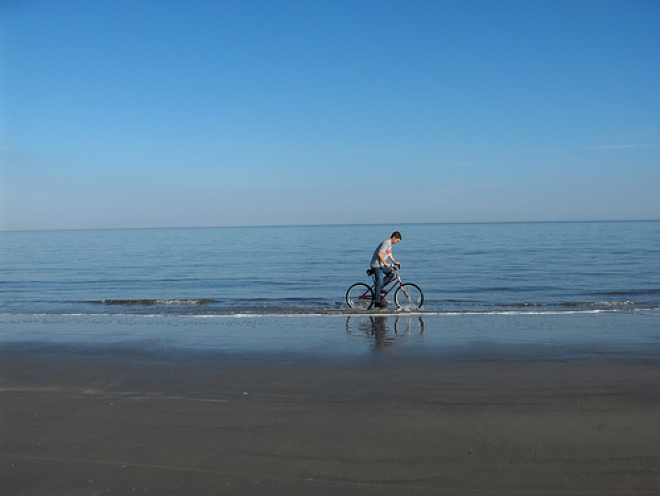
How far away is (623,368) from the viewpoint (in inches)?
308

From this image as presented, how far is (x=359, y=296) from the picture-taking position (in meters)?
16.1

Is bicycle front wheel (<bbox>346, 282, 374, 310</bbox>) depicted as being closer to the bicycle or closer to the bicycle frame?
the bicycle

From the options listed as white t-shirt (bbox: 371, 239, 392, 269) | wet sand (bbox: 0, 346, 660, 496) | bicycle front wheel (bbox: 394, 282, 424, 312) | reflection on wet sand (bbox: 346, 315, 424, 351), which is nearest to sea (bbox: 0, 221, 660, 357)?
reflection on wet sand (bbox: 346, 315, 424, 351)

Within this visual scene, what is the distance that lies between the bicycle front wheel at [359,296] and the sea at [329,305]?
1.61ft

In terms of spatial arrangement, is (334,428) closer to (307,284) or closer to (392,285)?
(392,285)

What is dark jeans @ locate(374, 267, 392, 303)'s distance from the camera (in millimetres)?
15586

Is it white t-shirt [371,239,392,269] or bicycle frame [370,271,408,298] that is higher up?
white t-shirt [371,239,392,269]

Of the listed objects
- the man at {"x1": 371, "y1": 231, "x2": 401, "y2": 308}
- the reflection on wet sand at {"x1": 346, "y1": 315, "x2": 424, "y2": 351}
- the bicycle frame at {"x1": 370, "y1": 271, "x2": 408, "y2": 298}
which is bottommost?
the reflection on wet sand at {"x1": 346, "y1": 315, "x2": 424, "y2": 351}

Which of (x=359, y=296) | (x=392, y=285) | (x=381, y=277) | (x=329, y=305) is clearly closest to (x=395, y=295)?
(x=392, y=285)

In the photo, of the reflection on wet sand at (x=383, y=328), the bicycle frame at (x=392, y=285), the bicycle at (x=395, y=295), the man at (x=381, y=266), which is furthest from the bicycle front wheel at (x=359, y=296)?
the reflection on wet sand at (x=383, y=328)

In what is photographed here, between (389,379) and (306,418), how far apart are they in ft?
6.26

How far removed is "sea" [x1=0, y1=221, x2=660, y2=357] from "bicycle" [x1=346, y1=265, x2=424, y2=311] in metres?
0.39

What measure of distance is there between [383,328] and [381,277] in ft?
11.9

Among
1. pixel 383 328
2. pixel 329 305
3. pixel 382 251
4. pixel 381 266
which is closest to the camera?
pixel 383 328
